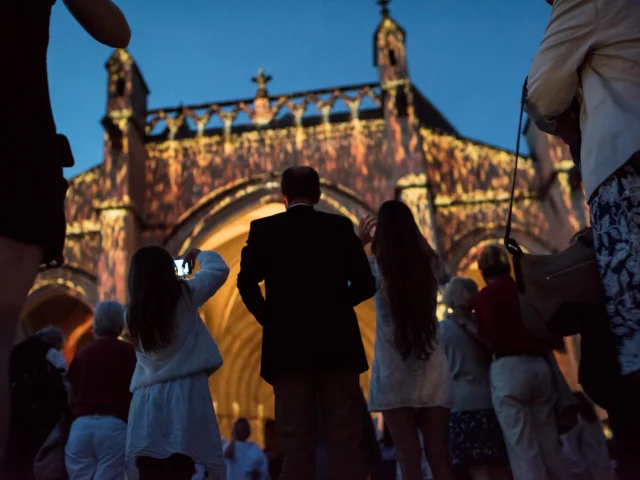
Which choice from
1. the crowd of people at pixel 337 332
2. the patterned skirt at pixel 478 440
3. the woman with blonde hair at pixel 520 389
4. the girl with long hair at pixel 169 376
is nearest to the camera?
the crowd of people at pixel 337 332

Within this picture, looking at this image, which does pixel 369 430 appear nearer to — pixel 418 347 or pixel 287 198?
pixel 418 347

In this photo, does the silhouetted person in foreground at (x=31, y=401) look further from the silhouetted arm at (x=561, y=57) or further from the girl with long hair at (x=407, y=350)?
the silhouetted arm at (x=561, y=57)

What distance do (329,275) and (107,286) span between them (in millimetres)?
8664

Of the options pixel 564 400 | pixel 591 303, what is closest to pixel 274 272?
pixel 591 303

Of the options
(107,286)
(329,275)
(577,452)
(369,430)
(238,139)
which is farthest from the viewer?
(238,139)

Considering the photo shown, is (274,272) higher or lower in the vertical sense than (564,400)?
higher

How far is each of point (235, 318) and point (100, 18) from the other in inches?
562

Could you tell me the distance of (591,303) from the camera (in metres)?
1.70

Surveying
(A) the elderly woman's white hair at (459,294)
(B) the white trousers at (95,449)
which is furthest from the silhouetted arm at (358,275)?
(B) the white trousers at (95,449)

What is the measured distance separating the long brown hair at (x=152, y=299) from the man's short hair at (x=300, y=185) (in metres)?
0.71

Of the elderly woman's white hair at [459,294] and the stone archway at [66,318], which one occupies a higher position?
the stone archway at [66,318]

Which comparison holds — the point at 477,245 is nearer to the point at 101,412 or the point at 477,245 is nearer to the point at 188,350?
the point at 101,412

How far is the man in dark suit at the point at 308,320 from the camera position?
2.23 meters

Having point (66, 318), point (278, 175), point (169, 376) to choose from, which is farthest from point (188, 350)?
point (66, 318)
